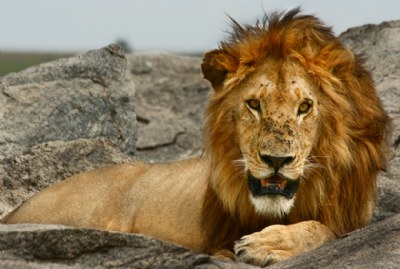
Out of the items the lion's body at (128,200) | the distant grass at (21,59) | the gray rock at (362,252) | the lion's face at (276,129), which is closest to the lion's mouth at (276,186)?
the lion's face at (276,129)

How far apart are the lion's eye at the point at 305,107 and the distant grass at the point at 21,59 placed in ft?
94.5

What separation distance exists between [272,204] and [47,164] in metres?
2.74

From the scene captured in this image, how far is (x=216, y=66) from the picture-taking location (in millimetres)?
5906

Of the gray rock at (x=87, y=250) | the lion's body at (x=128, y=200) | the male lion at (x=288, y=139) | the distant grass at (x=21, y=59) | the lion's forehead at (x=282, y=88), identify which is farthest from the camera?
the distant grass at (x=21, y=59)

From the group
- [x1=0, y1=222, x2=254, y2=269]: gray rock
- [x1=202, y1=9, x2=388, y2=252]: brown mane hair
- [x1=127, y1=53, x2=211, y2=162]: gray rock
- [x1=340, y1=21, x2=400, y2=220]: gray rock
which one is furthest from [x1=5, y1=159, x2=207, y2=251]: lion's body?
[x1=127, y1=53, x2=211, y2=162]: gray rock

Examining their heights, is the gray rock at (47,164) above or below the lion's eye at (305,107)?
below

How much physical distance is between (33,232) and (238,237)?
5.65 ft

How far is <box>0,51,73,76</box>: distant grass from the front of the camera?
112 feet

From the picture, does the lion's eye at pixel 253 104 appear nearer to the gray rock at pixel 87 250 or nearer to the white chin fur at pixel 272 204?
the white chin fur at pixel 272 204

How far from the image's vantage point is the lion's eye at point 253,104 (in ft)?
18.4

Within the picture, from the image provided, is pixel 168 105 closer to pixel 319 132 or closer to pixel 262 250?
pixel 319 132

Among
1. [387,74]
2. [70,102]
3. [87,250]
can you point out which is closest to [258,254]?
[87,250]

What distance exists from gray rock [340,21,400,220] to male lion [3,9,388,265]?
158 centimetres

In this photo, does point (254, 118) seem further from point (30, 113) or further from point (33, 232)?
point (30, 113)
